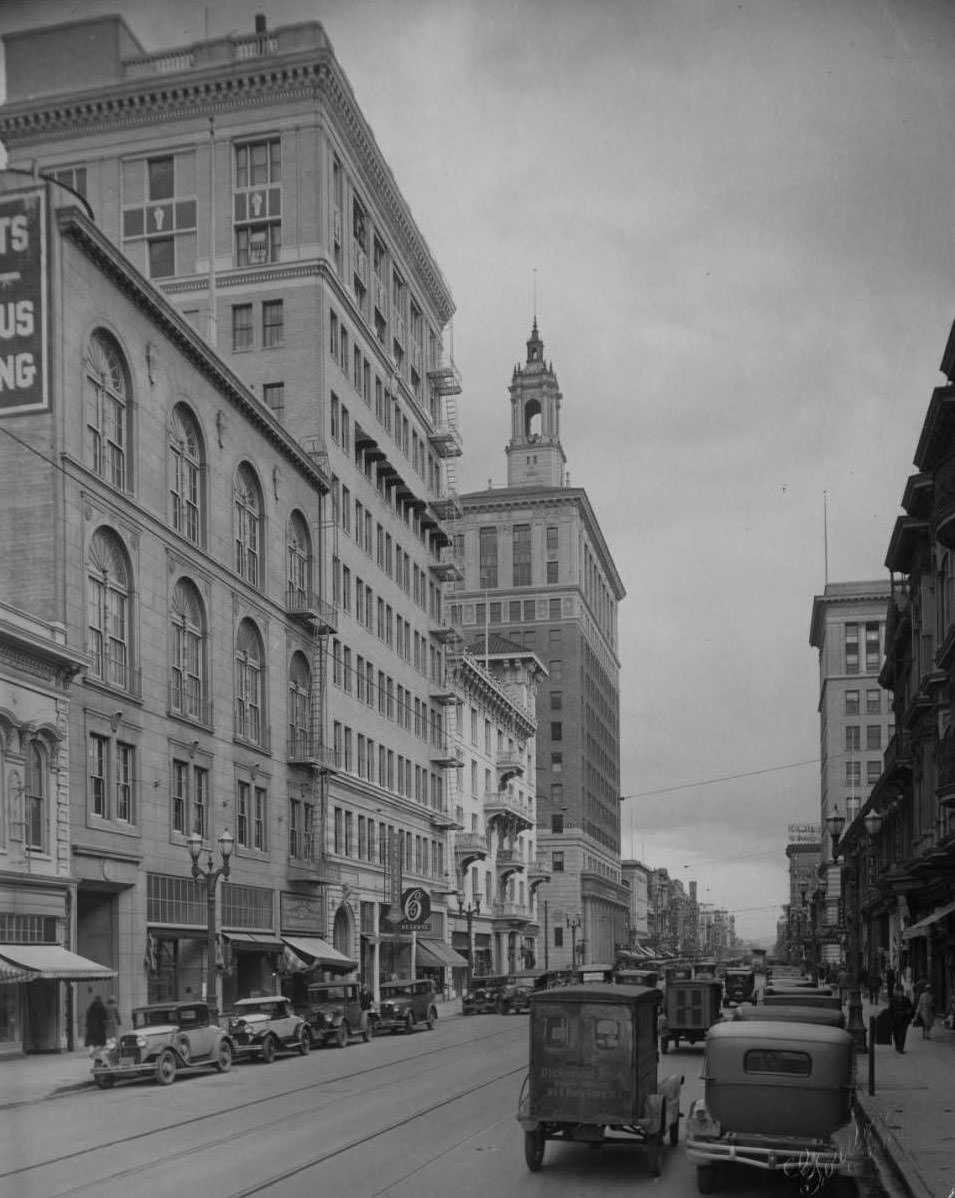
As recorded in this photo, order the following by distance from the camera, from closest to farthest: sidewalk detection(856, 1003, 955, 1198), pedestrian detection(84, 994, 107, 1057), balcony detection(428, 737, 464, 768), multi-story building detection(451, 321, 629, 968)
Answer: sidewalk detection(856, 1003, 955, 1198) < pedestrian detection(84, 994, 107, 1057) < balcony detection(428, 737, 464, 768) < multi-story building detection(451, 321, 629, 968)

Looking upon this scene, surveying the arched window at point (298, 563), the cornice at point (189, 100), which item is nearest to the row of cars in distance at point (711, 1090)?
the arched window at point (298, 563)

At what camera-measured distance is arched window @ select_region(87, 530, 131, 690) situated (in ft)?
140

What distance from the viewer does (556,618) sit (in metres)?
150

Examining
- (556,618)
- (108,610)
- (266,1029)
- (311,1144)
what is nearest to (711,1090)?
(311,1144)

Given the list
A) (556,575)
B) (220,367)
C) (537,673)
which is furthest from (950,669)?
(556,575)

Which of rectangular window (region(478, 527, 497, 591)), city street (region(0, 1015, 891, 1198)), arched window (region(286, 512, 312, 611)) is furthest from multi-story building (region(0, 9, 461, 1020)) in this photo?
rectangular window (region(478, 527, 497, 591))

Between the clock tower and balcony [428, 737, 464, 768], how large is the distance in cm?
7712

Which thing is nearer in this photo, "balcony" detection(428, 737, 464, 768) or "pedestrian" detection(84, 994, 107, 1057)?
"pedestrian" detection(84, 994, 107, 1057)

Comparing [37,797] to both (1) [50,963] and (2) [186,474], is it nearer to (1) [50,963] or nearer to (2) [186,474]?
(1) [50,963]

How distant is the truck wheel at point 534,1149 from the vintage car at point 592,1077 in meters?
0.01

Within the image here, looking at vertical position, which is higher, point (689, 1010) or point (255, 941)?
point (689, 1010)

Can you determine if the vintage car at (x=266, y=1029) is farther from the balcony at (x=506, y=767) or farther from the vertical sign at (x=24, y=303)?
the balcony at (x=506, y=767)

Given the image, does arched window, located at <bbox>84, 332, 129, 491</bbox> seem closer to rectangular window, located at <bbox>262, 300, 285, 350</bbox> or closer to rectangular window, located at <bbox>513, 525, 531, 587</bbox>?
rectangular window, located at <bbox>262, 300, 285, 350</bbox>

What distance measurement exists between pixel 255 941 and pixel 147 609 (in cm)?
1369
